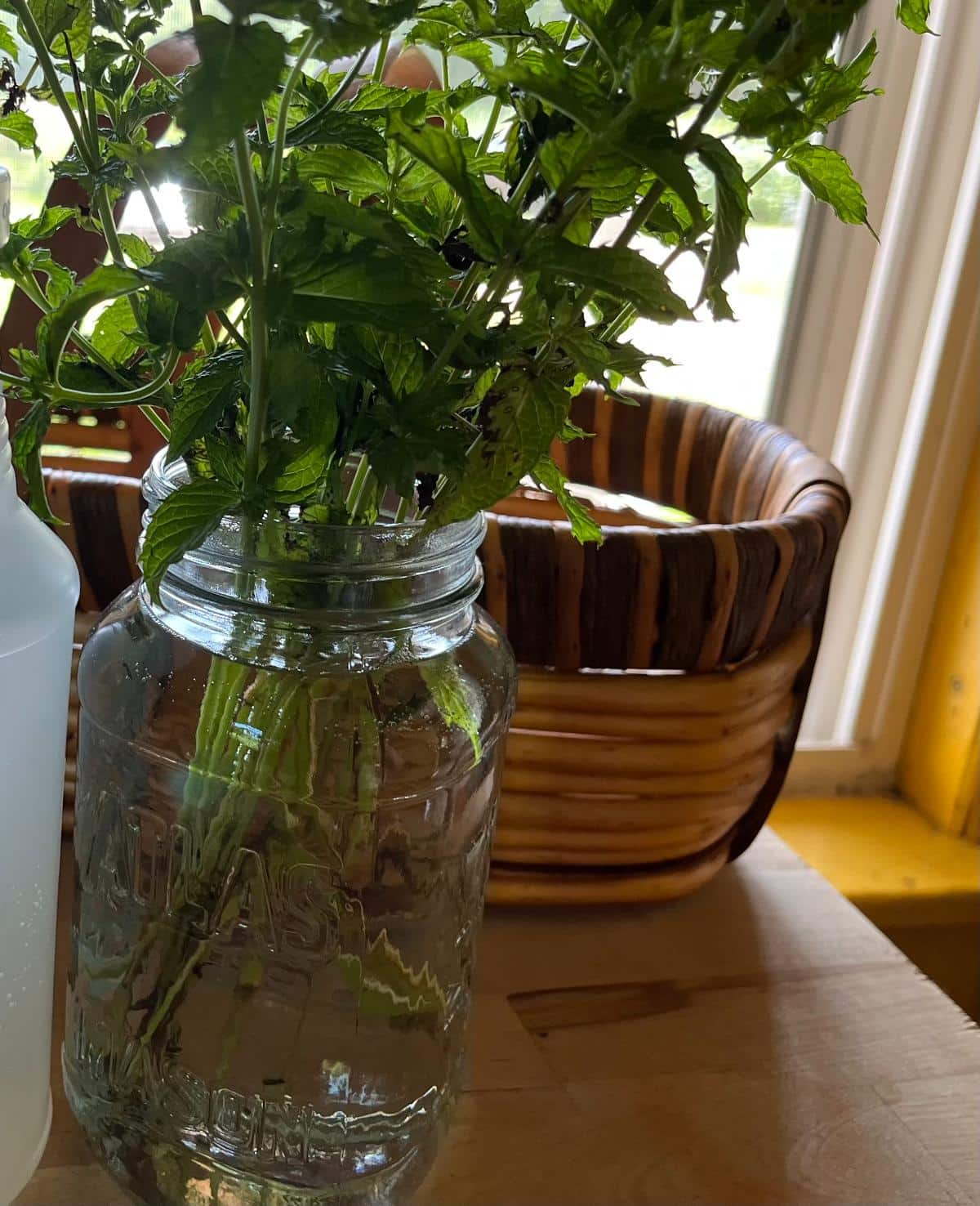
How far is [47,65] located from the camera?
25 cm

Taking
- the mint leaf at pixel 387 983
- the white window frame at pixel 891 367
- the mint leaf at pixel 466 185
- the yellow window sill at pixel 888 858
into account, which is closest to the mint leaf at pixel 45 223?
the mint leaf at pixel 466 185

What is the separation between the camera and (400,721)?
37 centimetres

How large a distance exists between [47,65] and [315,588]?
138 millimetres

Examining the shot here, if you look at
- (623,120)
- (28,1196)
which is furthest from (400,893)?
(623,120)

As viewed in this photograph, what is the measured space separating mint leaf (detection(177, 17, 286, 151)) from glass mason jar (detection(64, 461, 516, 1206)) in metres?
0.15

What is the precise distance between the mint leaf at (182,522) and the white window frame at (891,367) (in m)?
0.67

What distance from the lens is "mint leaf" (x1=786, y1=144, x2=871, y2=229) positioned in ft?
0.95

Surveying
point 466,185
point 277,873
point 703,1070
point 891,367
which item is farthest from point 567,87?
point 891,367

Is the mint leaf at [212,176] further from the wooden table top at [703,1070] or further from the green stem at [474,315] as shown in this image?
the wooden table top at [703,1070]

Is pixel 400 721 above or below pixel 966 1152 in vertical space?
above

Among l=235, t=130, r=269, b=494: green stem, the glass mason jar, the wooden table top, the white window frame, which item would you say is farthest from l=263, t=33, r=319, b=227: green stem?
the white window frame

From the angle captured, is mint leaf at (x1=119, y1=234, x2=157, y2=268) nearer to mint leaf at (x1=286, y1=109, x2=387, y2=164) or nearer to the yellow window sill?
mint leaf at (x1=286, y1=109, x2=387, y2=164)

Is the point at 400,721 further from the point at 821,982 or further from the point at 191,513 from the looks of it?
the point at 821,982

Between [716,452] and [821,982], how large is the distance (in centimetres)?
29
